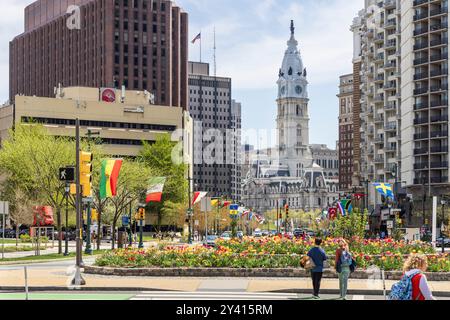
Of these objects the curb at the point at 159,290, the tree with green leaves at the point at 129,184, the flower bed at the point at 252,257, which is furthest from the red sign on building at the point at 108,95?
the curb at the point at 159,290

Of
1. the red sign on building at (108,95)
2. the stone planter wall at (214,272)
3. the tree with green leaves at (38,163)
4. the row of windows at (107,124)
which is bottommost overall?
the stone planter wall at (214,272)

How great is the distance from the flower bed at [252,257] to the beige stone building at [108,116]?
117m

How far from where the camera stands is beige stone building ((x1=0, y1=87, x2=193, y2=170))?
159000 mm

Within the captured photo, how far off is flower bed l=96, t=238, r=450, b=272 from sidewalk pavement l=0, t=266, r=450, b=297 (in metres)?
1.98

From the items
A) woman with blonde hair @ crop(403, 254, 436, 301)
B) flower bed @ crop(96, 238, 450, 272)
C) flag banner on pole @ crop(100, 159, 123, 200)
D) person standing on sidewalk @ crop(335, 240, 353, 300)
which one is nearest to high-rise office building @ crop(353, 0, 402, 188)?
flag banner on pole @ crop(100, 159, 123, 200)

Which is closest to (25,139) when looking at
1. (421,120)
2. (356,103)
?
(421,120)

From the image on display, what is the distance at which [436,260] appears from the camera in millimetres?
Answer: 35000

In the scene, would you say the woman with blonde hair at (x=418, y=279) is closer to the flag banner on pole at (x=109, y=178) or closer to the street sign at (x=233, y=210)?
the flag banner on pole at (x=109, y=178)

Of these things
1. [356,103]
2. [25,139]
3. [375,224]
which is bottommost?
[375,224]

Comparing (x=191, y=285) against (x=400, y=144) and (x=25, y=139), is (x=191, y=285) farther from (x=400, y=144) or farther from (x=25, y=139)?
(x=400, y=144)

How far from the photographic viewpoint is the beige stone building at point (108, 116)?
159 m

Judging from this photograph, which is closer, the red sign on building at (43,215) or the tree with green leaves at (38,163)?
the tree with green leaves at (38,163)
